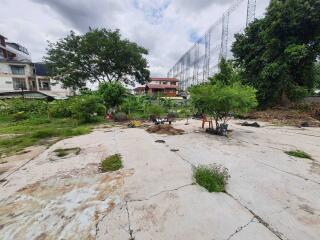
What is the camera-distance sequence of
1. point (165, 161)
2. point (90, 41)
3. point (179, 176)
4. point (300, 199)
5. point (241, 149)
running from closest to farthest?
point (300, 199) → point (179, 176) → point (165, 161) → point (241, 149) → point (90, 41)

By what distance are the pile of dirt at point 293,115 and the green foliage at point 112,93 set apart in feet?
32.3

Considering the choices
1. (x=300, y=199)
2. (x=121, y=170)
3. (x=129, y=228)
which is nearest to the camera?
(x=129, y=228)

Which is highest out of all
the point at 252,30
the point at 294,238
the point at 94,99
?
the point at 252,30

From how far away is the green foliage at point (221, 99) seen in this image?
6387 millimetres

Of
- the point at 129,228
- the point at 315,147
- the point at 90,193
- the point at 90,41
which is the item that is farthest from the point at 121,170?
the point at 90,41

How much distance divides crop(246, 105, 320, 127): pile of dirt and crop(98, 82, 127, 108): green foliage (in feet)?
32.3

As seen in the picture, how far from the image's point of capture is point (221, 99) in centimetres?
642

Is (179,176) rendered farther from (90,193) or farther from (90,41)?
(90,41)

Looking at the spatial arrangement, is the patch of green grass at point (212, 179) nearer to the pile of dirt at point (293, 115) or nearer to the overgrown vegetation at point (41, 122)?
the overgrown vegetation at point (41, 122)

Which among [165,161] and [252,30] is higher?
[252,30]

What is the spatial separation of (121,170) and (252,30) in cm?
1730

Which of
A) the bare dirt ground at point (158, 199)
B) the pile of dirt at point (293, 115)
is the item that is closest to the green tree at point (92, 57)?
the pile of dirt at point (293, 115)

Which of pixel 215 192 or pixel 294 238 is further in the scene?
pixel 215 192

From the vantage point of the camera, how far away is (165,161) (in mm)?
4090
